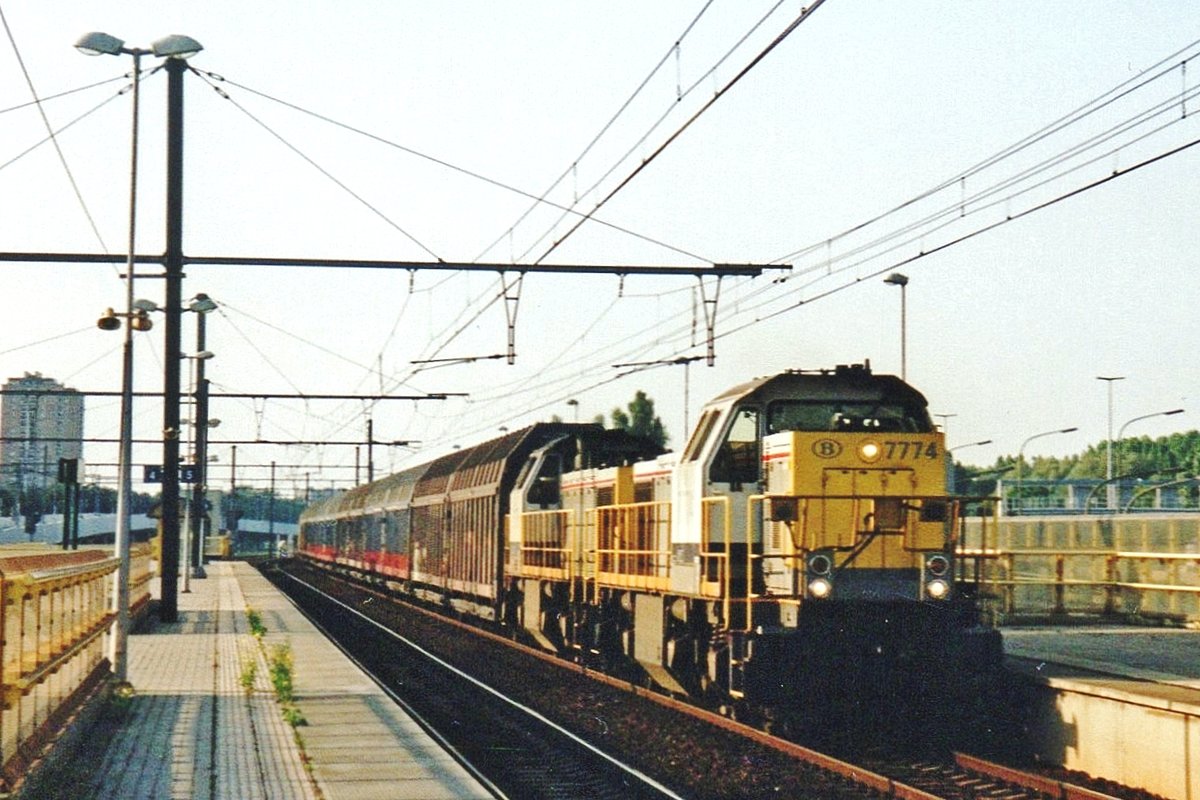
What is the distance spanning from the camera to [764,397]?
1609 cm

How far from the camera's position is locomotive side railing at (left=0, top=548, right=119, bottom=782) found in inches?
372

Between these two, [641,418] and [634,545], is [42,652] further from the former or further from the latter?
[641,418]

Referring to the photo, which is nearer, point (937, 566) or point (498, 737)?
point (937, 566)

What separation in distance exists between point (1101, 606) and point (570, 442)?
30.3ft

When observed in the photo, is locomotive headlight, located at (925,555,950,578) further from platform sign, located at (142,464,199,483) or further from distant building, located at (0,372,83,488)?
distant building, located at (0,372,83,488)

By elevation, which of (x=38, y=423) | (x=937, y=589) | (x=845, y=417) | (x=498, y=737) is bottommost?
(x=498, y=737)

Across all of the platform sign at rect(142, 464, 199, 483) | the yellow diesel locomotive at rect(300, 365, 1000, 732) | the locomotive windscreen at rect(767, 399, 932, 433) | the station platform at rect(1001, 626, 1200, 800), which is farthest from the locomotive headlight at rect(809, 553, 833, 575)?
the platform sign at rect(142, 464, 199, 483)

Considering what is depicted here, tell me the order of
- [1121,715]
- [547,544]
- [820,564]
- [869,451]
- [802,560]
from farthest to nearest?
[547,544] → [869,451] → [802,560] → [820,564] → [1121,715]

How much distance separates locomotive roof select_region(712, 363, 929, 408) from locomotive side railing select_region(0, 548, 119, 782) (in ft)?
23.2

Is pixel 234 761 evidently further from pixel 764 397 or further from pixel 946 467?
pixel 946 467

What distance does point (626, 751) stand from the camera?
15508 mm

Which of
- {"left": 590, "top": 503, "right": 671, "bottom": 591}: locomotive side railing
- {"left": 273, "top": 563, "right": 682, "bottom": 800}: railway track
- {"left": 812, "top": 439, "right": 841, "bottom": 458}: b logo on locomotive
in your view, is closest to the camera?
{"left": 273, "top": 563, "right": 682, "bottom": 800}: railway track

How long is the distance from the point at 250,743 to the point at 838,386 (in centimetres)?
686

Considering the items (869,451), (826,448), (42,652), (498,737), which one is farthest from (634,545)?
(42,652)
